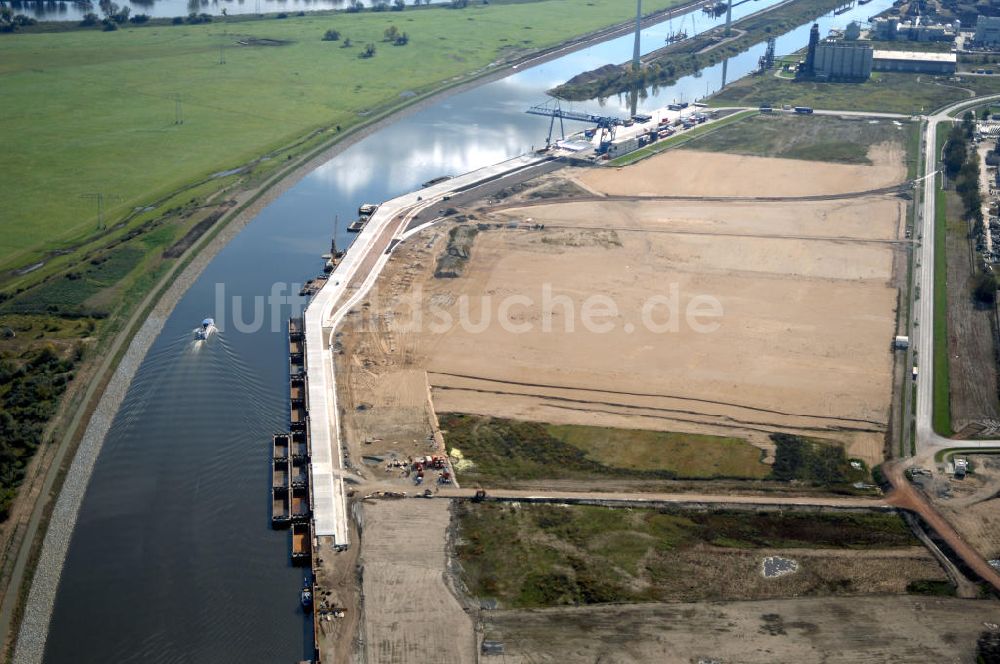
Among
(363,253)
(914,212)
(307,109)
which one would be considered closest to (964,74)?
(914,212)

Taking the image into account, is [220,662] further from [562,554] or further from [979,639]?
[979,639]

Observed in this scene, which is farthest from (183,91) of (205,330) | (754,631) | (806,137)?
(754,631)

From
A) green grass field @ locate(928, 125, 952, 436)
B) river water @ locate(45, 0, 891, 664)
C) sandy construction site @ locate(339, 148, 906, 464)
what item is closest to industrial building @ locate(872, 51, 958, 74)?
green grass field @ locate(928, 125, 952, 436)

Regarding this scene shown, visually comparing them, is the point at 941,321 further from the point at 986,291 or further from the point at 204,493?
the point at 204,493

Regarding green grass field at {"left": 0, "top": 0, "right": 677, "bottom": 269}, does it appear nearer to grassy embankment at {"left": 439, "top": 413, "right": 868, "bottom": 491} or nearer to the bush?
grassy embankment at {"left": 439, "top": 413, "right": 868, "bottom": 491}

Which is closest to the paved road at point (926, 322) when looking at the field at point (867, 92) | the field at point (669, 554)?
the field at point (669, 554)

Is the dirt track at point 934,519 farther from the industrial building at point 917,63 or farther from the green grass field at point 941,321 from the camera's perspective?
the industrial building at point 917,63
